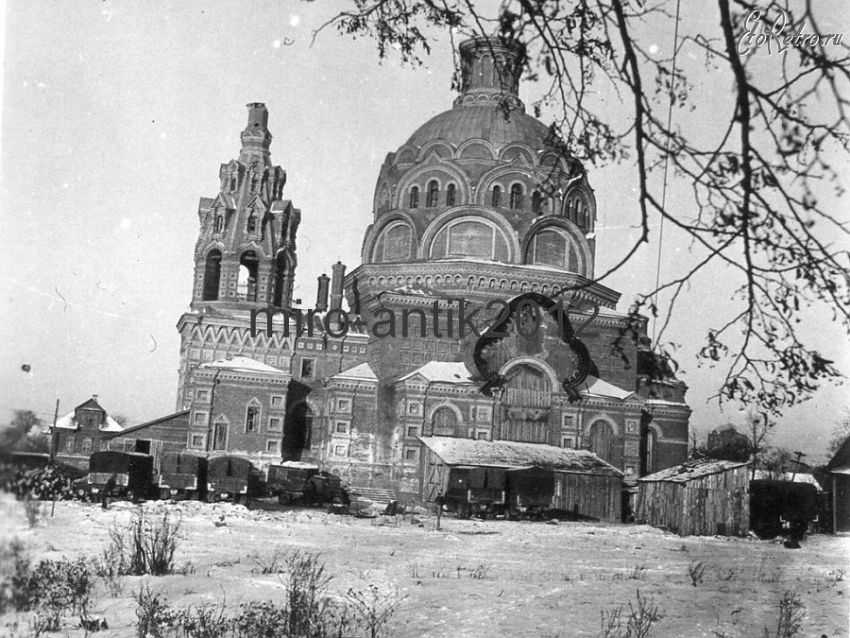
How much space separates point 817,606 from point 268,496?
65.6 feet

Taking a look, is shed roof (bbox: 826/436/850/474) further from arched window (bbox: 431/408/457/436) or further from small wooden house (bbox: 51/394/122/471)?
small wooden house (bbox: 51/394/122/471)

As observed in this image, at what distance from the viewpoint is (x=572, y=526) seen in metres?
24.1

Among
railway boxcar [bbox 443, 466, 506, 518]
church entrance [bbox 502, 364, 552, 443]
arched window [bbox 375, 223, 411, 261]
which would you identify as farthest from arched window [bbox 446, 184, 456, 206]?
railway boxcar [bbox 443, 466, 506, 518]

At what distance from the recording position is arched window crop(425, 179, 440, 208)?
3622 centimetres

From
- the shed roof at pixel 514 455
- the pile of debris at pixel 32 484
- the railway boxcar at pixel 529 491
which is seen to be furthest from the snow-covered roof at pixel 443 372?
the pile of debris at pixel 32 484

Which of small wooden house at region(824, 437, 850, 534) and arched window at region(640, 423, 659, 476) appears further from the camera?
arched window at region(640, 423, 659, 476)

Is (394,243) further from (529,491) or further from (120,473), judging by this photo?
(120,473)

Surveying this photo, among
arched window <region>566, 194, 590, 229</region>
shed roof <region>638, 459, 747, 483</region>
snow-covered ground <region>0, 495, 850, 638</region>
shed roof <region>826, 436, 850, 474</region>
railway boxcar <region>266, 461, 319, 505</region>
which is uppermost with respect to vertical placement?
arched window <region>566, 194, 590, 229</region>

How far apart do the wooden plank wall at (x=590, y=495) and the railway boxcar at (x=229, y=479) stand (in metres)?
8.87

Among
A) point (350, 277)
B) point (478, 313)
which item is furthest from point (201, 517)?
point (350, 277)

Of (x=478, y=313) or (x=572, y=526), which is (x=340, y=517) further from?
(x=478, y=313)

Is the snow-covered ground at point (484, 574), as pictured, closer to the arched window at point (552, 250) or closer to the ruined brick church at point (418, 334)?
the ruined brick church at point (418, 334)

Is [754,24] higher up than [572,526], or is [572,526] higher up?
[754,24]

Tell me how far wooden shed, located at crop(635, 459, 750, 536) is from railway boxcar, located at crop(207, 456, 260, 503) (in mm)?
11501
